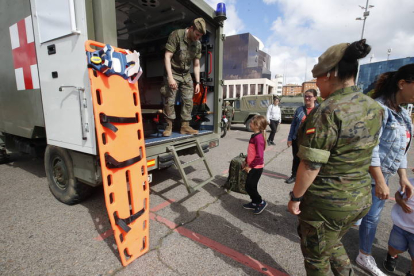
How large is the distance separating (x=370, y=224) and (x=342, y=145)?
1.19m

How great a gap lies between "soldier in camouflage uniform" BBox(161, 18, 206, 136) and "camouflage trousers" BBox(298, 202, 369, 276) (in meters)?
2.53

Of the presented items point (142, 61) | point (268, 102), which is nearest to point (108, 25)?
point (142, 61)

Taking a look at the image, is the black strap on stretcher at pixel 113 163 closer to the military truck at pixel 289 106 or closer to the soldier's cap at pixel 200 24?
the soldier's cap at pixel 200 24

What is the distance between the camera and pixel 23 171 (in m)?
4.15

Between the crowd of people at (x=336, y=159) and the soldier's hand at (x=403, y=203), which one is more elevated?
the crowd of people at (x=336, y=159)

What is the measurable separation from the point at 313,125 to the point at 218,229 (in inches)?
67.7

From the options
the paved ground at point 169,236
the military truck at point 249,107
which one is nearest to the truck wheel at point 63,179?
the paved ground at point 169,236

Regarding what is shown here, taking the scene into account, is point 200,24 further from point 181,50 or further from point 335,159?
point 335,159

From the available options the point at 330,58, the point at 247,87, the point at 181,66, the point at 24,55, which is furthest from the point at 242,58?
the point at 330,58

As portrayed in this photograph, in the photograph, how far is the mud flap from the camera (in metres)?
1.61

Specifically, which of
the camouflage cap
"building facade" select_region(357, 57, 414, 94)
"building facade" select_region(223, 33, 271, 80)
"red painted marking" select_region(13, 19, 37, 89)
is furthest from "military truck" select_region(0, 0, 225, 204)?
"building facade" select_region(223, 33, 271, 80)

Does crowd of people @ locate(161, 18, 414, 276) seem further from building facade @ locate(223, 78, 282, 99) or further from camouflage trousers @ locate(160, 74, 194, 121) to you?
building facade @ locate(223, 78, 282, 99)

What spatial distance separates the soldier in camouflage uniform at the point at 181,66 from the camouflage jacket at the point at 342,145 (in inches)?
93.0

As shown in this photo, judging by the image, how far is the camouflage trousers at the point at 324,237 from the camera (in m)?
1.16
